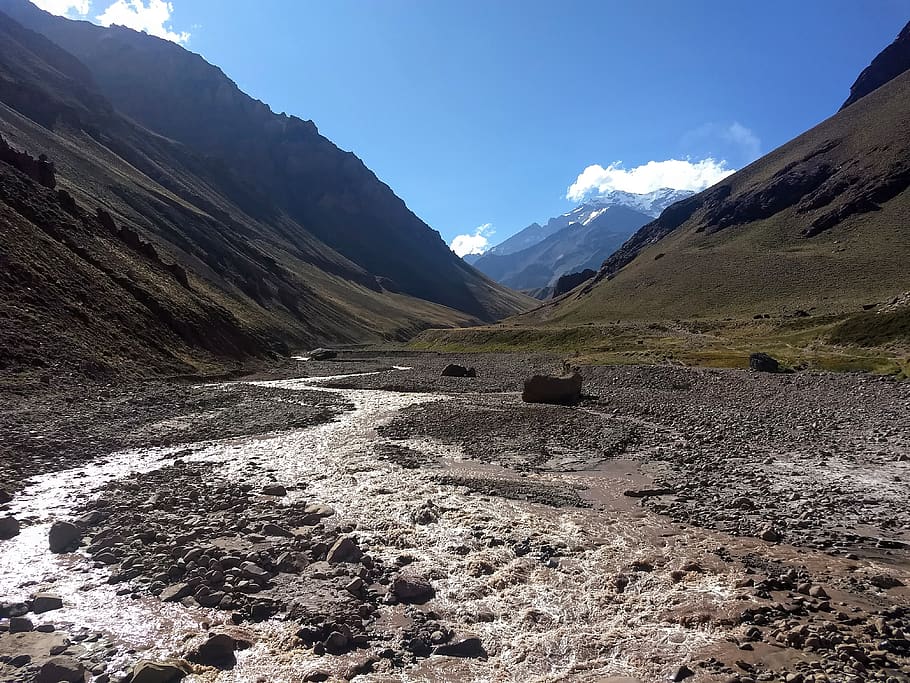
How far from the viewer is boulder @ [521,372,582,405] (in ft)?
137

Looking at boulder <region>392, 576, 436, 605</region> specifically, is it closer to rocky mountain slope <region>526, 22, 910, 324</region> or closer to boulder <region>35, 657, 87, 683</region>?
boulder <region>35, 657, 87, 683</region>

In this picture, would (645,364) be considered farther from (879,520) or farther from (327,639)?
(327,639)

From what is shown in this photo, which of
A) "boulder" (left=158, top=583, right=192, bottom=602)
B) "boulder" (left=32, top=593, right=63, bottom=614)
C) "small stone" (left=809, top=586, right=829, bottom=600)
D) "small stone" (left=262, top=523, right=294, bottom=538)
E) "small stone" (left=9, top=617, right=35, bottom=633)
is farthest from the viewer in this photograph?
"small stone" (left=262, top=523, right=294, bottom=538)

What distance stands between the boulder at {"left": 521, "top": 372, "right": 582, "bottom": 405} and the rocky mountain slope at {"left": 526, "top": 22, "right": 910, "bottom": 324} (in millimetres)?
75524

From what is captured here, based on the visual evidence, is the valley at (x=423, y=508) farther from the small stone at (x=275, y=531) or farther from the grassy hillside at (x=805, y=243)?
the grassy hillside at (x=805, y=243)

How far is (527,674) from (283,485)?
1329cm

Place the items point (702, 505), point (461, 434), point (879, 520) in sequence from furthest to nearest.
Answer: point (461, 434) < point (702, 505) < point (879, 520)

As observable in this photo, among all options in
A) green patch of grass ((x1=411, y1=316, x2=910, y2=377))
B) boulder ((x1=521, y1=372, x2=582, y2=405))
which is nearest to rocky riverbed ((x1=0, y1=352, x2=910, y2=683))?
boulder ((x1=521, y1=372, x2=582, y2=405))

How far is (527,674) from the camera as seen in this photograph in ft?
29.3

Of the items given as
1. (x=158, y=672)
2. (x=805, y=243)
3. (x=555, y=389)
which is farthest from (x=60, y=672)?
(x=805, y=243)

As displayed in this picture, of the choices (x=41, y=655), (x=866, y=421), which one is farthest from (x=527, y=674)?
(x=866, y=421)

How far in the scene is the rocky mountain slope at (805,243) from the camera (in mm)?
116000

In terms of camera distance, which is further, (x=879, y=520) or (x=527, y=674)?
(x=879, y=520)

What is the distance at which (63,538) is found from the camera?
44.0 feet
